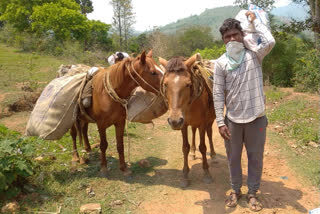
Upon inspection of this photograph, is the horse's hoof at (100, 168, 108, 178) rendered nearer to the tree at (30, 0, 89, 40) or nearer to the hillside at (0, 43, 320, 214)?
the hillside at (0, 43, 320, 214)

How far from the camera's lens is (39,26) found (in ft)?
78.6

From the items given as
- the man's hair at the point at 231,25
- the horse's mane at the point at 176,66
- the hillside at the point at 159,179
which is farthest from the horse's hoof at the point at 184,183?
the man's hair at the point at 231,25

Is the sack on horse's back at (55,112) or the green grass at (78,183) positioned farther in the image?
the sack on horse's back at (55,112)

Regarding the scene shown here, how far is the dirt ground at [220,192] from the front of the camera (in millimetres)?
3115

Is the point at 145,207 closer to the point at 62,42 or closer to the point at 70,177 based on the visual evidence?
the point at 70,177

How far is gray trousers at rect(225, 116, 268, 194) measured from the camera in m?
2.78

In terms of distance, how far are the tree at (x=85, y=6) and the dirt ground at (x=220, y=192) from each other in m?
36.8

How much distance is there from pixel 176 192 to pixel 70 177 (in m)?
1.80

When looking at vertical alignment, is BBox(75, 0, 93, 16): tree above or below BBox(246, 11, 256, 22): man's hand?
above

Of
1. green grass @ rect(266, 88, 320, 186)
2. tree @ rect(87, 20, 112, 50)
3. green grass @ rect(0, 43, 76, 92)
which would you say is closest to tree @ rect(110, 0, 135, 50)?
tree @ rect(87, 20, 112, 50)

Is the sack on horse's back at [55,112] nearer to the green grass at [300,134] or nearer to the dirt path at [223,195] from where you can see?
the dirt path at [223,195]

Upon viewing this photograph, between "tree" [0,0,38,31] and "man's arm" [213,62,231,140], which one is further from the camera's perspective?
"tree" [0,0,38,31]

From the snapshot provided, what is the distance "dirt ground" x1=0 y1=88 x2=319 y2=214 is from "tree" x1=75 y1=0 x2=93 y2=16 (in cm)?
3675

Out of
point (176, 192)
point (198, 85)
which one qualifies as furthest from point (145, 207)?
point (198, 85)
